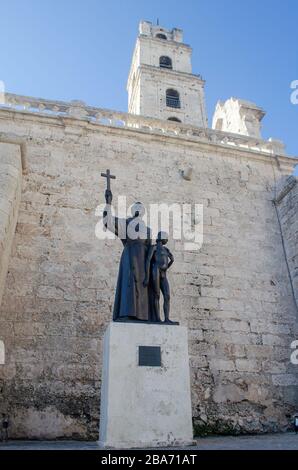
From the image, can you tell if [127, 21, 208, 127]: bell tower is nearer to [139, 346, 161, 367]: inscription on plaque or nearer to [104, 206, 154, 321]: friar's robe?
[104, 206, 154, 321]: friar's robe

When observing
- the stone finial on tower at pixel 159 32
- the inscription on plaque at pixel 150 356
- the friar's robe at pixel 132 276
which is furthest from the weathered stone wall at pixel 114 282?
the stone finial on tower at pixel 159 32

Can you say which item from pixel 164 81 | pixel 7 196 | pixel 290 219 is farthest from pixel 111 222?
pixel 164 81

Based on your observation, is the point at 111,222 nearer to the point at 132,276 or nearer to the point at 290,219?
the point at 132,276

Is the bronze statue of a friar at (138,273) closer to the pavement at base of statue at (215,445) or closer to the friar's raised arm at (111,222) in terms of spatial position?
the friar's raised arm at (111,222)

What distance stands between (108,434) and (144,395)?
0.49 meters

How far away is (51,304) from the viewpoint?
6.69 metres

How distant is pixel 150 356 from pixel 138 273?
1046mm

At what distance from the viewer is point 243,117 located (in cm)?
1305

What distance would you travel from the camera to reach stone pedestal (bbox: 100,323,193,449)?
12.2 feet

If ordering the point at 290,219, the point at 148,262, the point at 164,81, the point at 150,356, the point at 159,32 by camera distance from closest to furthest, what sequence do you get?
the point at 150,356, the point at 148,262, the point at 290,219, the point at 164,81, the point at 159,32

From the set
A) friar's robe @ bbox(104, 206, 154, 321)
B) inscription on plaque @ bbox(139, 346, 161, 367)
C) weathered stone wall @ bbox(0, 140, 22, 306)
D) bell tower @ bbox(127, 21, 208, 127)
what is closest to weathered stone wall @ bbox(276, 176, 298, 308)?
friar's robe @ bbox(104, 206, 154, 321)
